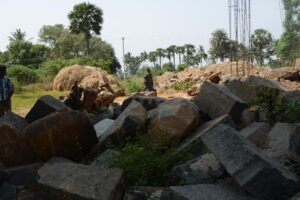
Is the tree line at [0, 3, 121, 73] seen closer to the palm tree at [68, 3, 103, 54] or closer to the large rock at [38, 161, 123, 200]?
the palm tree at [68, 3, 103, 54]

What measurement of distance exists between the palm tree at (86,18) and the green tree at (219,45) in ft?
73.4

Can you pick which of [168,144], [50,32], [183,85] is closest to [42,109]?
[168,144]

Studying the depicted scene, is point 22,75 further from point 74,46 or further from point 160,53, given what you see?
A: point 160,53

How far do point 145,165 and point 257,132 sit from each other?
72.9 inches

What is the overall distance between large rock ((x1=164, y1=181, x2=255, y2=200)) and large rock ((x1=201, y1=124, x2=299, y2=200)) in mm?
133

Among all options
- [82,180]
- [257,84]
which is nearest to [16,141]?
[82,180]

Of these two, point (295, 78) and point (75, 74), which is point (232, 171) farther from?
point (75, 74)

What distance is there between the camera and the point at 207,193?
404cm

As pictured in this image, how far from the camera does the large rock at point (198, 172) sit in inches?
182

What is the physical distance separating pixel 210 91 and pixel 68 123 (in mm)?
2291

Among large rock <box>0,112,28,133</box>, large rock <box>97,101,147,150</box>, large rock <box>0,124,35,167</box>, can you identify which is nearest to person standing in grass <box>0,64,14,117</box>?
large rock <box>0,112,28,133</box>

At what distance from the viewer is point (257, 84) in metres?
7.89

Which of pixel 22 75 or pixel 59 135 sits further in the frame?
pixel 22 75

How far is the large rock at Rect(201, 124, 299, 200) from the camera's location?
3945mm
